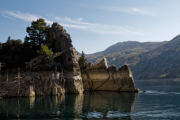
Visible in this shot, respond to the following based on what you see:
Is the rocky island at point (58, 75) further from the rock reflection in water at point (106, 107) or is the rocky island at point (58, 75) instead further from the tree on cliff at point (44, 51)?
the rock reflection in water at point (106, 107)

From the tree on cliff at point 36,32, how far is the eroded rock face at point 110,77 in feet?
73.6

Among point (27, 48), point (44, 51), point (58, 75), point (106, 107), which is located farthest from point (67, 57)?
point (106, 107)

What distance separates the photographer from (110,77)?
336 ft

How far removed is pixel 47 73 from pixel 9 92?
13.8m

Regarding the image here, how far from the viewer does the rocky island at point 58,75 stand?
3211 inches

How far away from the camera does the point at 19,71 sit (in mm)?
83062

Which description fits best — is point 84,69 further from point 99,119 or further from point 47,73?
point 99,119

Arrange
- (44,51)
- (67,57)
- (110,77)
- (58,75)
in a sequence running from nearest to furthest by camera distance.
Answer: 1. (44,51)
2. (58,75)
3. (67,57)
4. (110,77)

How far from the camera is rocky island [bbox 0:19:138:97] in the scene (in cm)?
8156

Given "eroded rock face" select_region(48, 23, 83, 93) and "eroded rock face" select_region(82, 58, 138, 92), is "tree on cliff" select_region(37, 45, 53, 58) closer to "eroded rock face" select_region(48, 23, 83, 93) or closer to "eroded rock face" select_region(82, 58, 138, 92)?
"eroded rock face" select_region(48, 23, 83, 93)

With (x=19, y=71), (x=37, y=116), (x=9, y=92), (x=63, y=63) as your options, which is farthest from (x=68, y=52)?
(x=37, y=116)

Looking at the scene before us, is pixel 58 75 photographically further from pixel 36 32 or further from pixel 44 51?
pixel 36 32

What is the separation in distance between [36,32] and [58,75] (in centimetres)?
2164

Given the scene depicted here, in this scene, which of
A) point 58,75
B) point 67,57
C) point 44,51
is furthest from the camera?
point 67,57
